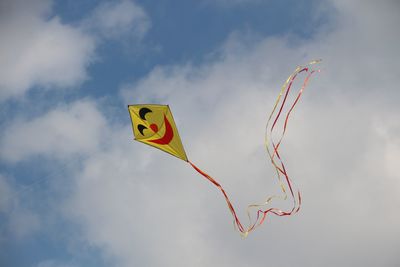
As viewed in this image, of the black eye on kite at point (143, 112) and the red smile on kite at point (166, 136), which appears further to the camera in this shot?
the black eye on kite at point (143, 112)

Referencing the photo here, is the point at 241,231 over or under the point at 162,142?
under

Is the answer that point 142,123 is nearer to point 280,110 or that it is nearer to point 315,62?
point 280,110

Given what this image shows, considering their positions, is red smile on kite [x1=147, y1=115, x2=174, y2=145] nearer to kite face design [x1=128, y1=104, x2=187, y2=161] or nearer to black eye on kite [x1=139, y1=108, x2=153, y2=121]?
kite face design [x1=128, y1=104, x2=187, y2=161]

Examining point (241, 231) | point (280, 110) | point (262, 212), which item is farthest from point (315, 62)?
point (241, 231)

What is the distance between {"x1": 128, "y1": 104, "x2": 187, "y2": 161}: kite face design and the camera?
2503 centimetres

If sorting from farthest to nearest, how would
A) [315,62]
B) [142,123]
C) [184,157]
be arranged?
[142,123] < [184,157] < [315,62]

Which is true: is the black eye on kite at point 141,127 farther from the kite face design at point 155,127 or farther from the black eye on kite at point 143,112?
the black eye on kite at point 143,112

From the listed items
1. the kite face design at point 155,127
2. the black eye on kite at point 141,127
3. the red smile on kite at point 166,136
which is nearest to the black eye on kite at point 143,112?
the kite face design at point 155,127

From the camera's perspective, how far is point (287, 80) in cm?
2102

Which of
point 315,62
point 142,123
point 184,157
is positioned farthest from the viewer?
point 142,123

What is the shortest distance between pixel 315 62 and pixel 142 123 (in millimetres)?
12738

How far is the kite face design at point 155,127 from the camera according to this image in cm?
2503

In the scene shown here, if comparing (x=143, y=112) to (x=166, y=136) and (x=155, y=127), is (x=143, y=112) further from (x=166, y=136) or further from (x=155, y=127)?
(x=166, y=136)

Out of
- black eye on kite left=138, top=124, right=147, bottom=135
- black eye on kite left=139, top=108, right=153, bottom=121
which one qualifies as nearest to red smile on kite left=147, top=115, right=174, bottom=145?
black eye on kite left=138, top=124, right=147, bottom=135
